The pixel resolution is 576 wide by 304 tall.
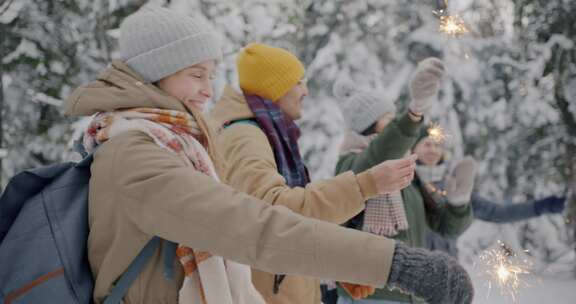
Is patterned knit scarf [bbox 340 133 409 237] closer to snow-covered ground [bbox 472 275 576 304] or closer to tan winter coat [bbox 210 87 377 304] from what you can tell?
tan winter coat [bbox 210 87 377 304]

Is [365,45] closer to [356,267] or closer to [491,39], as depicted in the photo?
[491,39]

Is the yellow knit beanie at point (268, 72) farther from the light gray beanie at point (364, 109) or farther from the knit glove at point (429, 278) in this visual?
the knit glove at point (429, 278)

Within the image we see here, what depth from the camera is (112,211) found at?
1552 millimetres

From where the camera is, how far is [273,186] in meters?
2.32

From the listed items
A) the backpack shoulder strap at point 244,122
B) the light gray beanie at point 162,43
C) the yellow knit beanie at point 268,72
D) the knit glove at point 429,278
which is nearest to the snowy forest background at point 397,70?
the yellow knit beanie at point 268,72

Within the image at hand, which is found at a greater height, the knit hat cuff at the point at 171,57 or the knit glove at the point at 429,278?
the knit hat cuff at the point at 171,57

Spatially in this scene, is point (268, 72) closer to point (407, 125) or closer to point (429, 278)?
point (407, 125)

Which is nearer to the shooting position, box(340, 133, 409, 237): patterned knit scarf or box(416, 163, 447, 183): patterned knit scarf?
box(340, 133, 409, 237): patterned knit scarf

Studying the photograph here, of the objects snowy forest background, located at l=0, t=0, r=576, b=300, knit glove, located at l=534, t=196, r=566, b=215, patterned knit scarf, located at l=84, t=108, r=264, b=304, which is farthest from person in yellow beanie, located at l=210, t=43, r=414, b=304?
snowy forest background, located at l=0, t=0, r=576, b=300

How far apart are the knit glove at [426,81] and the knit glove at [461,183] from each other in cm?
105

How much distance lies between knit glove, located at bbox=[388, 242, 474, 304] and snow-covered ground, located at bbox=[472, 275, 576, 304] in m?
3.23

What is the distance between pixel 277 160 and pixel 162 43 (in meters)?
0.90

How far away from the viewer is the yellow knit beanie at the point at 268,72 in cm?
290

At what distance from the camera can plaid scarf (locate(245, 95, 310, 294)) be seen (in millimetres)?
2643
